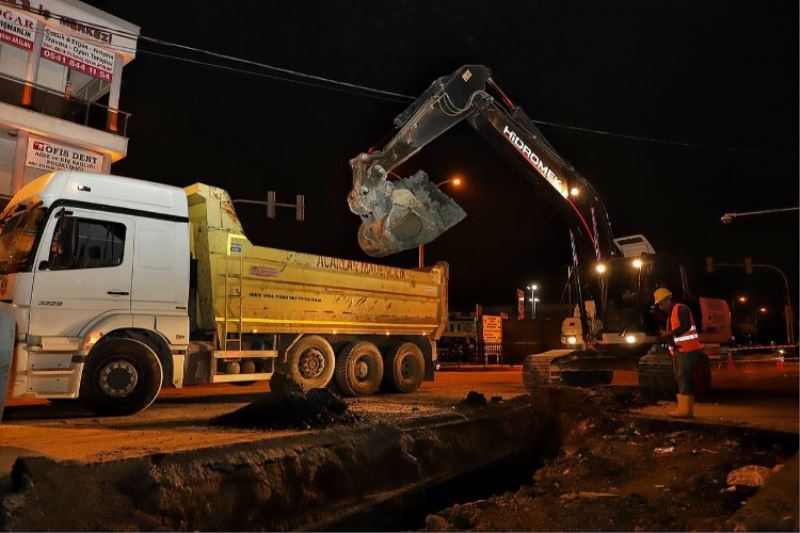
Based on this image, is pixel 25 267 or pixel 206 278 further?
pixel 206 278

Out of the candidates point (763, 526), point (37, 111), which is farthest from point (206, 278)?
point (37, 111)

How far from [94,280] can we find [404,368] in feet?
19.1

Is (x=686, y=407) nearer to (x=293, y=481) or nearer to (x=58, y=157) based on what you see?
(x=293, y=481)

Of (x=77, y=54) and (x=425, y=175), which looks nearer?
(x=425, y=175)

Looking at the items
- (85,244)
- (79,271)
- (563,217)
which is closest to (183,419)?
(79,271)

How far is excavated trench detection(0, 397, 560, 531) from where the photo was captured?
3.68 meters

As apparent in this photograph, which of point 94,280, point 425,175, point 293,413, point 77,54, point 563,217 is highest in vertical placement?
point 77,54

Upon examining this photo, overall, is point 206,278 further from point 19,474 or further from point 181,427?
point 19,474

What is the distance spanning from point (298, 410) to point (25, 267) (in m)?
3.68

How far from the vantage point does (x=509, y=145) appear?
988 cm

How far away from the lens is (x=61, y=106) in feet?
57.0

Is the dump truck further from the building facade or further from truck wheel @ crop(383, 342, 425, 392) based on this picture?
the building facade

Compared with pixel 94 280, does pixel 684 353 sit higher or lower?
lower

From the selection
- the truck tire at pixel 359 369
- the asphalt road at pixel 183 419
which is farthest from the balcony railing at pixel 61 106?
the truck tire at pixel 359 369
